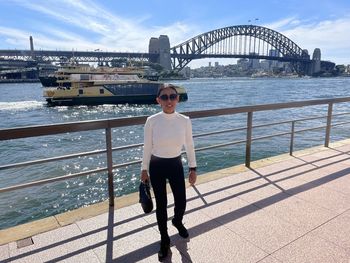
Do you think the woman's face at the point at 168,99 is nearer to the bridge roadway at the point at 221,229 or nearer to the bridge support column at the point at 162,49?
the bridge roadway at the point at 221,229

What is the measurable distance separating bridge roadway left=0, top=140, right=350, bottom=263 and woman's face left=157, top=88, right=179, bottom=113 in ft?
3.97

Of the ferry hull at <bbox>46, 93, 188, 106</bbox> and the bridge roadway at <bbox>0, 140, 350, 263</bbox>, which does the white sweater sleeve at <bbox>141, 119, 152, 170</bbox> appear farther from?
the ferry hull at <bbox>46, 93, 188, 106</bbox>

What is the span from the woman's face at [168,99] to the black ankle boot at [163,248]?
108 cm

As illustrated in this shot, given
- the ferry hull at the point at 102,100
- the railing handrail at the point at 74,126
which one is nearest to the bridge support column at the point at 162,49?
the ferry hull at the point at 102,100

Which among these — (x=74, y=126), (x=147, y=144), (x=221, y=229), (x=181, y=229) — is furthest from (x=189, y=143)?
(x=74, y=126)

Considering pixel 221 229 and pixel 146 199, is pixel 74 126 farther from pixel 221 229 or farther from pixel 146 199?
pixel 221 229

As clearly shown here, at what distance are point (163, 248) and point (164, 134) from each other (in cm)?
95

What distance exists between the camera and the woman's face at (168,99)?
2.52 meters

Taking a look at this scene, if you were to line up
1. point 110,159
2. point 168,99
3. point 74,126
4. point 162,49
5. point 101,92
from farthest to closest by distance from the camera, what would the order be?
point 162,49, point 101,92, point 110,159, point 74,126, point 168,99

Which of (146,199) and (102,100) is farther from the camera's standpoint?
(102,100)

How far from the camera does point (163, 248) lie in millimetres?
2643

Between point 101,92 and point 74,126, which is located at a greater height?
point 74,126

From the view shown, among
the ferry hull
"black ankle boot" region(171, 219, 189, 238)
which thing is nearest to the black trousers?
"black ankle boot" region(171, 219, 189, 238)

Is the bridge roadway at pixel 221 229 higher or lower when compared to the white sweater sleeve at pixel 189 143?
lower
